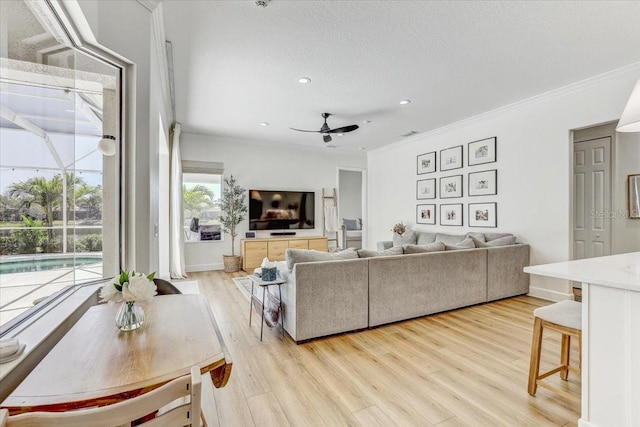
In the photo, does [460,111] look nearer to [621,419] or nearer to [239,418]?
[621,419]

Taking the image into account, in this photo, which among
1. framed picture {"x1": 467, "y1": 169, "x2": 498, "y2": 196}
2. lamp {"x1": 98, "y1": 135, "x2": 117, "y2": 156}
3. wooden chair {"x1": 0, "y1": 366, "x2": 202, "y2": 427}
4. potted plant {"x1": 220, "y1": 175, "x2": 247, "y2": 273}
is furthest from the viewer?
potted plant {"x1": 220, "y1": 175, "x2": 247, "y2": 273}

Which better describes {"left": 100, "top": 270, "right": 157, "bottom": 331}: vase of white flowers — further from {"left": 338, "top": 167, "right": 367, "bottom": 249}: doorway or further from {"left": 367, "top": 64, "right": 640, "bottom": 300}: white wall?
{"left": 338, "top": 167, "right": 367, "bottom": 249}: doorway

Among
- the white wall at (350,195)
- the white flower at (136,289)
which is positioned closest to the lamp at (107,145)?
the white flower at (136,289)

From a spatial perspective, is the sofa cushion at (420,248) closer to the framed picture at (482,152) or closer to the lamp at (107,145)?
the framed picture at (482,152)

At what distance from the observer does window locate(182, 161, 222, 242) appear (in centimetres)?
623

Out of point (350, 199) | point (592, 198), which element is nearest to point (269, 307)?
point (592, 198)

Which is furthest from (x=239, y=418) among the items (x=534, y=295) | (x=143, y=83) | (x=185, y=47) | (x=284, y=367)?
(x=534, y=295)

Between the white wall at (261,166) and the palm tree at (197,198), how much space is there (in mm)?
586

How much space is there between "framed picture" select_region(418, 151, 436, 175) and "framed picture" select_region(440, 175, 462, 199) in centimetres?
36

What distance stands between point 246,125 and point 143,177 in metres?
3.51

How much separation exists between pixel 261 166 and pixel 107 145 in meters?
4.80

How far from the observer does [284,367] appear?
2.40 metres

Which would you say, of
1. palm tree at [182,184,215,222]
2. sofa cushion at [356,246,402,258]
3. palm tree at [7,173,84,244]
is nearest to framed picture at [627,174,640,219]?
sofa cushion at [356,246,402,258]

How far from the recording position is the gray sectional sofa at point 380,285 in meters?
2.83
